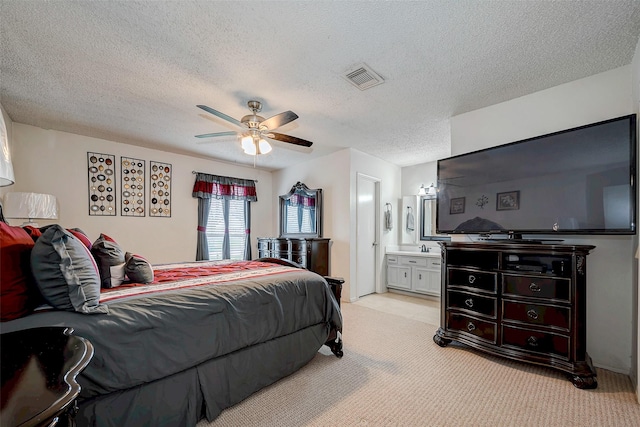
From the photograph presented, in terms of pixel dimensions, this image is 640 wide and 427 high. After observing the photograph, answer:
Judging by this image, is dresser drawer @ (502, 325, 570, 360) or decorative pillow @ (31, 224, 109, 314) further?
dresser drawer @ (502, 325, 570, 360)

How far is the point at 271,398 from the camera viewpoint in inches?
75.1

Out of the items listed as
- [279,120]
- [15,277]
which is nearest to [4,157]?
[15,277]

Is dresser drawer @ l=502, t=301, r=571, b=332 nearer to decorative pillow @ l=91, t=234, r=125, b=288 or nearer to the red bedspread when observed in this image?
the red bedspread

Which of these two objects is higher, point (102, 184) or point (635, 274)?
point (102, 184)

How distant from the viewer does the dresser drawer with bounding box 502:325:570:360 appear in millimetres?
2166

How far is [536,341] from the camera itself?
2.28 metres

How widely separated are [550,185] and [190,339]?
308 centimetres

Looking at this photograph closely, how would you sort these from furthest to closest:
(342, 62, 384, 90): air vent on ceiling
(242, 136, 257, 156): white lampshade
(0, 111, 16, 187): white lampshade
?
(242, 136, 257, 156): white lampshade
(342, 62, 384, 90): air vent on ceiling
(0, 111, 16, 187): white lampshade

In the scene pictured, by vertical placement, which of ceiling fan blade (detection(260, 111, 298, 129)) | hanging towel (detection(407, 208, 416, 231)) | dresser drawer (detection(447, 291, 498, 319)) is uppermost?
ceiling fan blade (detection(260, 111, 298, 129))

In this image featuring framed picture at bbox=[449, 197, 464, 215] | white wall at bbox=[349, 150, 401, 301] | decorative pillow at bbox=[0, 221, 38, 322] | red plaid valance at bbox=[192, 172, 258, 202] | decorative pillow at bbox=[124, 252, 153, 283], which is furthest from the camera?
red plaid valance at bbox=[192, 172, 258, 202]

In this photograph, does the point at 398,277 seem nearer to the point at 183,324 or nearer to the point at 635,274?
the point at 635,274

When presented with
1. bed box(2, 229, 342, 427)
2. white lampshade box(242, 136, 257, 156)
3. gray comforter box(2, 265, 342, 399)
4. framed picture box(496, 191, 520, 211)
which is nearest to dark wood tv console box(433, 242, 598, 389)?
framed picture box(496, 191, 520, 211)

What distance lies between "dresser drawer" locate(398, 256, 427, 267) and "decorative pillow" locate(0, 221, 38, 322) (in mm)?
4690

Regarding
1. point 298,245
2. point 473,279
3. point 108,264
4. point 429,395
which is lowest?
point 429,395
